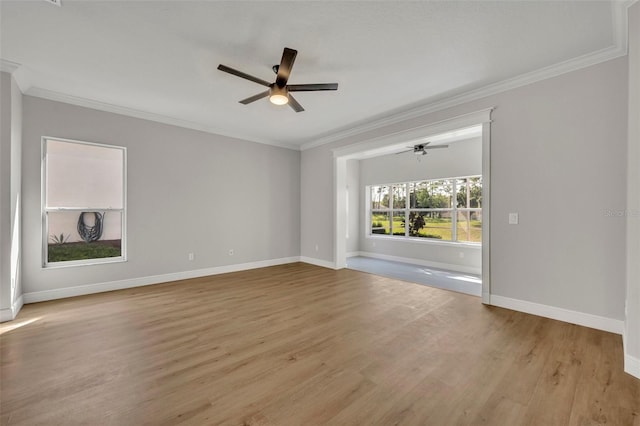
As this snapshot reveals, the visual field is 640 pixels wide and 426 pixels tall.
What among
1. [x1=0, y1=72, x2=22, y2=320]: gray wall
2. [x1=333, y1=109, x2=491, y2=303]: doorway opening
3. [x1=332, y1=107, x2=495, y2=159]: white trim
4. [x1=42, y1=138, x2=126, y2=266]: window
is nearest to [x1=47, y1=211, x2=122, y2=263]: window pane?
→ [x1=42, y1=138, x2=126, y2=266]: window

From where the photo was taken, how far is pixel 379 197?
25.7ft

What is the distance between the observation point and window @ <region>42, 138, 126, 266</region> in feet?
12.3

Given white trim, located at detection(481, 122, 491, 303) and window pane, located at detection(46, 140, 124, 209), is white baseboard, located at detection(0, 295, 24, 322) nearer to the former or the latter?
window pane, located at detection(46, 140, 124, 209)

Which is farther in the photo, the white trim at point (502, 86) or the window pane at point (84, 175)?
the window pane at point (84, 175)

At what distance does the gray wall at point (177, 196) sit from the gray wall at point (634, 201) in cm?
537

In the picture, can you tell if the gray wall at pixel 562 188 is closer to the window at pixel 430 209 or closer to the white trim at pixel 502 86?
the white trim at pixel 502 86

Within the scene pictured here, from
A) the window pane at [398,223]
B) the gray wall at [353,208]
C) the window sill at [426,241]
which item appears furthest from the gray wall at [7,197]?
the window pane at [398,223]

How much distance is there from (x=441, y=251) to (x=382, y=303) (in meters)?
3.34

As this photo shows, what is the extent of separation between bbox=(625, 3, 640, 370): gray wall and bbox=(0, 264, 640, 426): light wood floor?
1.02ft

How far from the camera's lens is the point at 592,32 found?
2.43 metres

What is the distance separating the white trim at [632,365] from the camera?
1959 millimetres

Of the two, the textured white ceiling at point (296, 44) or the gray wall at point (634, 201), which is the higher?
the textured white ceiling at point (296, 44)

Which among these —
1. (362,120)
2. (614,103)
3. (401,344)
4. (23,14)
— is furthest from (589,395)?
(23,14)

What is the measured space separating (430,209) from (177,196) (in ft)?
18.7
